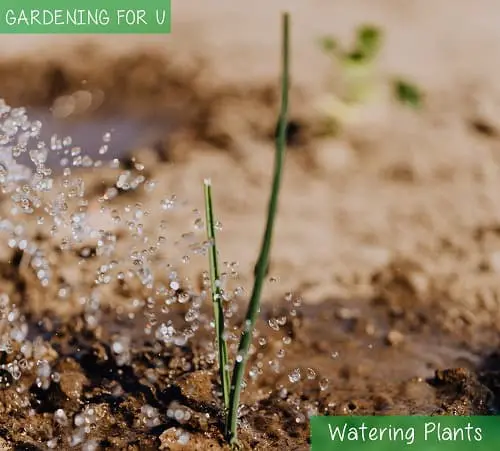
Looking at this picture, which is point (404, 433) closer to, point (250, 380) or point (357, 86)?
point (250, 380)

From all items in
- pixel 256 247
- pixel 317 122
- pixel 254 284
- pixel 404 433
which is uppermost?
pixel 317 122

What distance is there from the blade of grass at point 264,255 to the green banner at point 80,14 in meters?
0.61

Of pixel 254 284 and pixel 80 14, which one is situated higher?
pixel 80 14

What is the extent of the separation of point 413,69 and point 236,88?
1.58ft

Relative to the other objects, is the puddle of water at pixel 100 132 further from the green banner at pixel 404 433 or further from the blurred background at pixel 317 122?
the green banner at pixel 404 433

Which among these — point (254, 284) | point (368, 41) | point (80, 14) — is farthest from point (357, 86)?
point (254, 284)

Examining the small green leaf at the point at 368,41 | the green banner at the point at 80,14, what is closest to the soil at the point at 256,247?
the small green leaf at the point at 368,41

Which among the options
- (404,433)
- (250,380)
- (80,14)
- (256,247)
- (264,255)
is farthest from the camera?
(256,247)

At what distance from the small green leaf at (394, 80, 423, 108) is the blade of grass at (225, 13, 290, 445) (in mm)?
1214

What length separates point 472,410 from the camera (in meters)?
1.29

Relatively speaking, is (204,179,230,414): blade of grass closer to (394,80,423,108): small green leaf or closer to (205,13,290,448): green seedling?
(205,13,290,448): green seedling

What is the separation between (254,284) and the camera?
1012 millimetres

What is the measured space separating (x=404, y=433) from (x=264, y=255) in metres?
0.42

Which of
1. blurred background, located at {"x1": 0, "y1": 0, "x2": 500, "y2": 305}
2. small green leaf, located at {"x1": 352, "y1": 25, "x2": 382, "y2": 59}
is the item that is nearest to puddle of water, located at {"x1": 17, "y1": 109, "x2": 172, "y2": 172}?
blurred background, located at {"x1": 0, "y1": 0, "x2": 500, "y2": 305}
